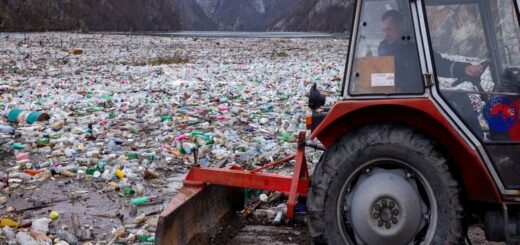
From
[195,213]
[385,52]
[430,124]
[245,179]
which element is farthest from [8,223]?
[430,124]

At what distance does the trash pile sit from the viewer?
4844mm

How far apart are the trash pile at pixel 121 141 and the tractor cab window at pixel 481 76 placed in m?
1.96

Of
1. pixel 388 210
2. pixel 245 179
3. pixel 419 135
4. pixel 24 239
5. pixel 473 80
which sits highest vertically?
pixel 473 80

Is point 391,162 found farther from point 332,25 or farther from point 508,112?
point 332,25

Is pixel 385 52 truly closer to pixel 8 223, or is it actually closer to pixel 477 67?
pixel 477 67

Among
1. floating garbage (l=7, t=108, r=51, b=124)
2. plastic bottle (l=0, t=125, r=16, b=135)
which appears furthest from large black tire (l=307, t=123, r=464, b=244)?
floating garbage (l=7, t=108, r=51, b=124)

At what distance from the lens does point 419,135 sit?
310cm

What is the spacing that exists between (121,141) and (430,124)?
500 centimetres

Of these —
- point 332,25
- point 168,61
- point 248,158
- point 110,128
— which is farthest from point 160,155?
point 332,25

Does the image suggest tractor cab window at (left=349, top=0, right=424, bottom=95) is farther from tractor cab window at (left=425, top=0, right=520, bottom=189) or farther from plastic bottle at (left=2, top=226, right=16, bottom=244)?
plastic bottle at (left=2, top=226, right=16, bottom=244)

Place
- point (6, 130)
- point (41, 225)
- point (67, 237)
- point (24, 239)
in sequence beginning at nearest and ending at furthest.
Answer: point (24, 239) → point (67, 237) → point (41, 225) → point (6, 130)

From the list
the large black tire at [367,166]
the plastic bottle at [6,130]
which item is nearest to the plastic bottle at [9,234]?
the large black tire at [367,166]

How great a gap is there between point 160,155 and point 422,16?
429cm

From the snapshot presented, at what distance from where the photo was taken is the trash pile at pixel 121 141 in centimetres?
484
